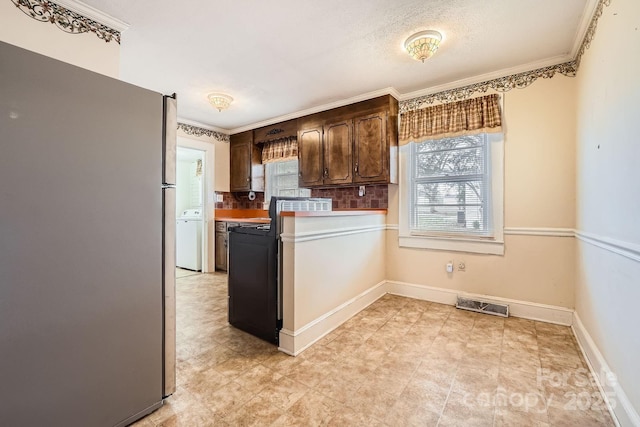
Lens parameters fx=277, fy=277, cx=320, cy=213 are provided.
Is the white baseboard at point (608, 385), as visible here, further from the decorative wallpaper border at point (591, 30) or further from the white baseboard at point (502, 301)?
the decorative wallpaper border at point (591, 30)

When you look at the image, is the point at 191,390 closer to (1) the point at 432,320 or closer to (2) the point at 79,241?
(2) the point at 79,241

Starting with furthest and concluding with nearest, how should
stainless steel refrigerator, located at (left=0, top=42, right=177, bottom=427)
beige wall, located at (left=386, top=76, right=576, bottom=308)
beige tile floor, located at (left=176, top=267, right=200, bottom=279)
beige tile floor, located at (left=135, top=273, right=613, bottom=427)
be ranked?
beige tile floor, located at (left=176, top=267, right=200, bottom=279) < beige wall, located at (left=386, top=76, right=576, bottom=308) < beige tile floor, located at (left=135, top=273, right=613, bottom=427) < stainless steel refrigerator, located at (left=0, top=42, right=177, bottom=427)

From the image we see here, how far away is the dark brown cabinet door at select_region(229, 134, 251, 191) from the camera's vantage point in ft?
15.9

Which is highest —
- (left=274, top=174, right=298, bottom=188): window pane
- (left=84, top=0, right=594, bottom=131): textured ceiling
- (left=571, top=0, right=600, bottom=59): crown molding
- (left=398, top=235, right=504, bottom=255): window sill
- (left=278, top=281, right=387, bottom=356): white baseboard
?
(left=84, top=0, right=594, bottom=131): textured ceiling

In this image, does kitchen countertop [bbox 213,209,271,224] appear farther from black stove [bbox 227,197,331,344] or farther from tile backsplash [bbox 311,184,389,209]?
black stove [bbox 227,197,331,344]

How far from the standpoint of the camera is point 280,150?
182 inches

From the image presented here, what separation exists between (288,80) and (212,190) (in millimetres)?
2589

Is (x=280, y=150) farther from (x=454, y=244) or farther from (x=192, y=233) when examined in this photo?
(x=454, y=244)

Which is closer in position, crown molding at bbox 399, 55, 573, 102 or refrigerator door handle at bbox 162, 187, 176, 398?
refrigerator door handle at bbox 162, 187, 176, 398

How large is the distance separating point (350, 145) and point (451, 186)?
1.31 meters

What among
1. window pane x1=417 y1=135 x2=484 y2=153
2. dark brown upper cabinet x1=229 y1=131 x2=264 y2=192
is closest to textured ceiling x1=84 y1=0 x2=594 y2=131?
window pane x1=417 y1=135 x2=484 y2=153

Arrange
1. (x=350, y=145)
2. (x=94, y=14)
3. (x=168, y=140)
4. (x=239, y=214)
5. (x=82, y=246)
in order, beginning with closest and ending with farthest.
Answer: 1. (x=82, y=246)
2. (x=168, y=140)
3. (x=94, y=14)
4. (x=350, y=145)
5. (x=239, y=214)

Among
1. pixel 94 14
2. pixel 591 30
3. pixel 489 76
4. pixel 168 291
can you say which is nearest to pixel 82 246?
pixel 168 291

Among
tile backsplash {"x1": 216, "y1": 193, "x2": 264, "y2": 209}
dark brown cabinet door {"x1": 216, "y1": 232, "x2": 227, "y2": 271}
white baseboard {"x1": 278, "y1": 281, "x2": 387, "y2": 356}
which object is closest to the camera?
white baseboard {"x1": 278, "y1": 281, "x2": 387, "y2": 356}
